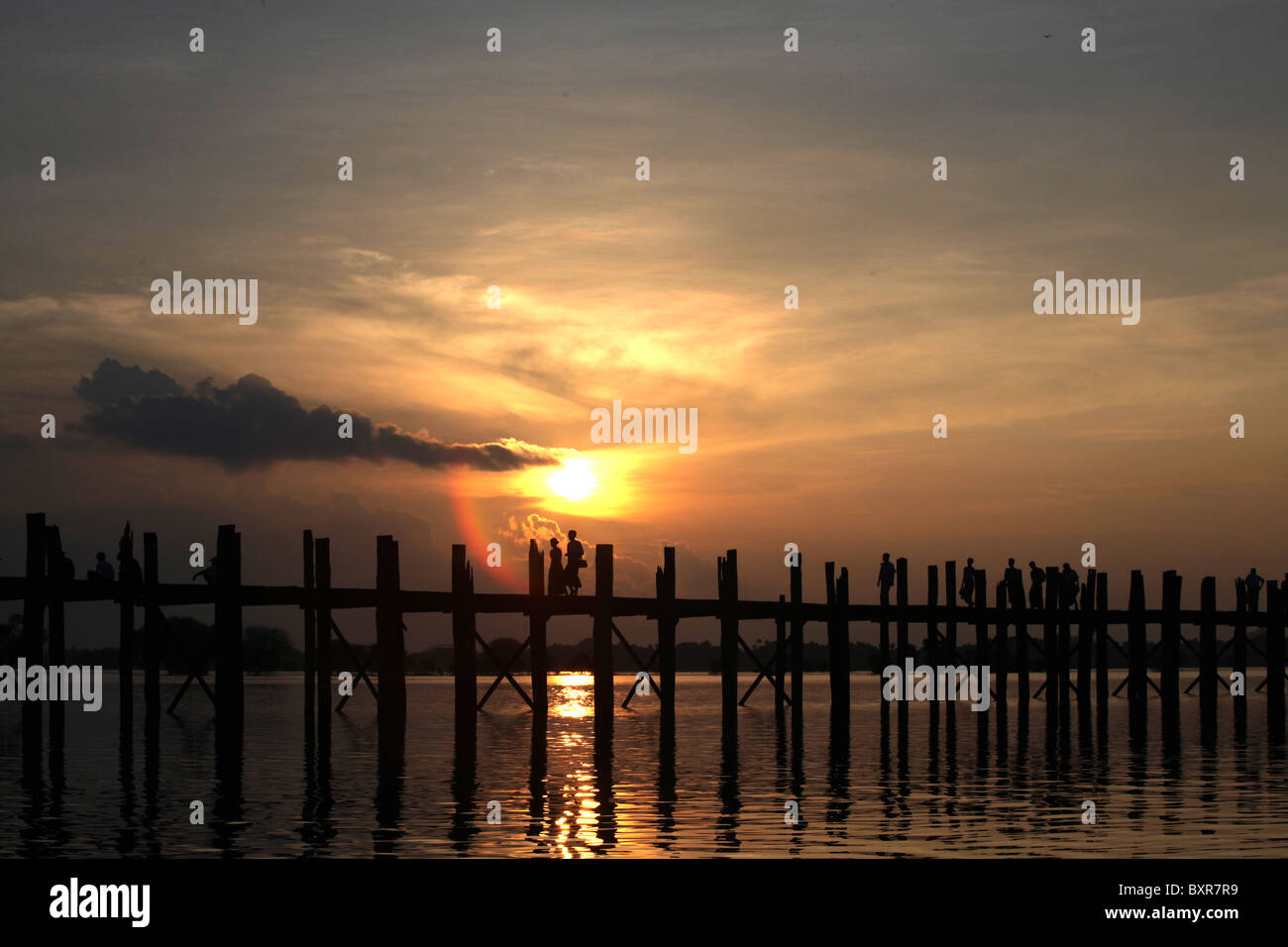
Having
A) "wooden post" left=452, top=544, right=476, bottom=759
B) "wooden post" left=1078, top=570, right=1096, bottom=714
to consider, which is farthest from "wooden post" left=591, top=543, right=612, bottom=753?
"wooden post" left=1078, top=570, right=1096, bottom=714

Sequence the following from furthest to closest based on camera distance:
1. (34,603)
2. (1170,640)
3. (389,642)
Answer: (1170,640)
(389,642)
(34,603)

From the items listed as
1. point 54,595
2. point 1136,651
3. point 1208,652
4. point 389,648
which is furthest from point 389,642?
point 1208,652

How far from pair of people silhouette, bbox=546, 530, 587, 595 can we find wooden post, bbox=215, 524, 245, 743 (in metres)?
7.56

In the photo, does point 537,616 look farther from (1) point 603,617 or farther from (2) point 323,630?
(2) point 323,630

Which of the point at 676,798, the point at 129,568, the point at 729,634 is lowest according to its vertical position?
the point at 676,798

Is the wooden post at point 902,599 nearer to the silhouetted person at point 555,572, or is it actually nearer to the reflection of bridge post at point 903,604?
the reflection of bridge post at point 903,604

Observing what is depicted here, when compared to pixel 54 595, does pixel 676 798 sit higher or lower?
lower

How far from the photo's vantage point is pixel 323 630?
114ft

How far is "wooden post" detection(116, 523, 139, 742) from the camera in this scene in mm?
29467

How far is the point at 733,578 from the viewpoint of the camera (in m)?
37.3

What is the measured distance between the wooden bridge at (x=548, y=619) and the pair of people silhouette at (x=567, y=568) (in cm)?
74

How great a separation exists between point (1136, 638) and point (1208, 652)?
4806 mm

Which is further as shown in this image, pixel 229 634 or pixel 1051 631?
pixel 1051 631
